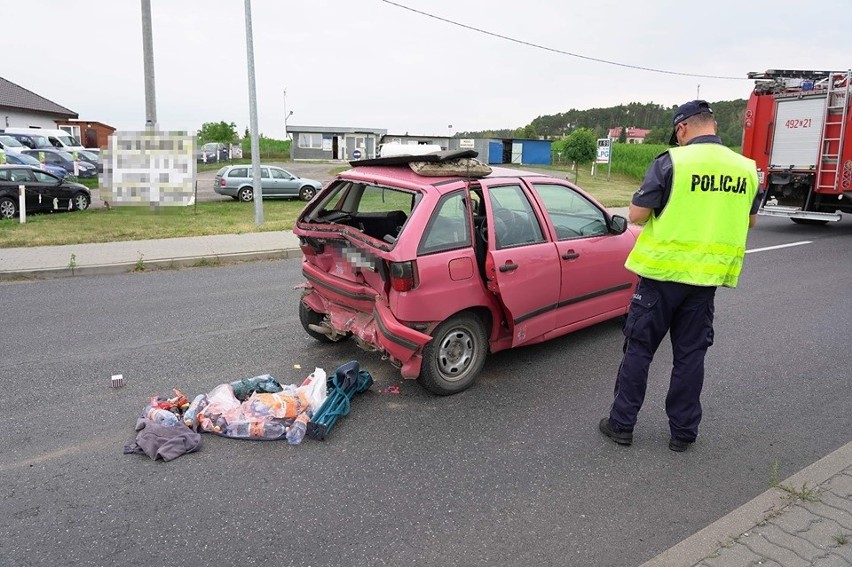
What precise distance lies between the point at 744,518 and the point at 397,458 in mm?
1855

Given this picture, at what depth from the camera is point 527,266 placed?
4.81 meters

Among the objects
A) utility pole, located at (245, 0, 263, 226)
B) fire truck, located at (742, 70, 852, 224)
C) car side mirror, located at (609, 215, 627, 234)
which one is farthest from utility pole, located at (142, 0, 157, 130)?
fire truck, located at (742, 70, 852, 224)

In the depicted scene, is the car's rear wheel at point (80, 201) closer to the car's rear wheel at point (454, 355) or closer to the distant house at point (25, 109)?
the car's rear wheel at point (454, 355)

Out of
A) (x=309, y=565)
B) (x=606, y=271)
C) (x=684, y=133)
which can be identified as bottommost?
(x=309, y=565)

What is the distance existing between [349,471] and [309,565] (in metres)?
0.82

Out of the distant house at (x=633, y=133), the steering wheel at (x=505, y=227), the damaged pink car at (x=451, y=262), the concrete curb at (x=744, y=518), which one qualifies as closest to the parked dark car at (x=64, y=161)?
the damaged pink car at (x=451, y=262)

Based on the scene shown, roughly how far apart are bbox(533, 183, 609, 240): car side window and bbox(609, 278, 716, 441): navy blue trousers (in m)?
1.51

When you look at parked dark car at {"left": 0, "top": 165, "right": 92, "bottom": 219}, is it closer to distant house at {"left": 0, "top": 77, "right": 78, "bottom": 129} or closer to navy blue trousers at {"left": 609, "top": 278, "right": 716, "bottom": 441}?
navy blue trousers at {"left": 609, "top": 278, "right": 716, "bottom": 441}

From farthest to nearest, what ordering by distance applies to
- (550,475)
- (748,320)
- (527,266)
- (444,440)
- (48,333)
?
(748,320) → (48,333) → (527,266) → (444,440) → (550,475)

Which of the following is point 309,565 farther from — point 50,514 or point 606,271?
point 606,271

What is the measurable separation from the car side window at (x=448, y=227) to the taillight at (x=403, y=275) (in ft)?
0.50

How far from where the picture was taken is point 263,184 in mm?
22469

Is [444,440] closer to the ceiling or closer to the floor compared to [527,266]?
closer to the floor

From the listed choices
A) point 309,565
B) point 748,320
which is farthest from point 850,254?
point 309,565
